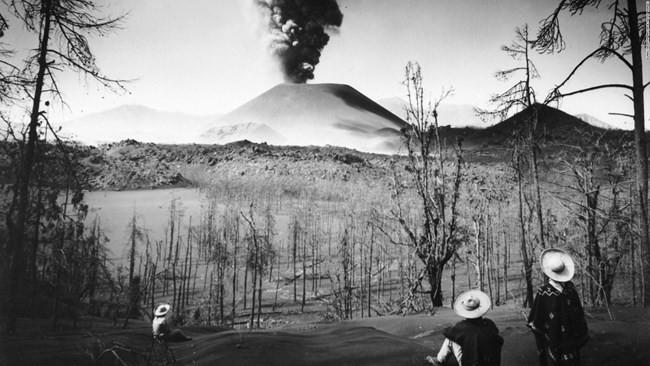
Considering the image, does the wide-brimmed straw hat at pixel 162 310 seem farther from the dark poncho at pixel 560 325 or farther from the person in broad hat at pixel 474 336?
the dark poncho at pixel 560 325

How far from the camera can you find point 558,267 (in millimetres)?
4504

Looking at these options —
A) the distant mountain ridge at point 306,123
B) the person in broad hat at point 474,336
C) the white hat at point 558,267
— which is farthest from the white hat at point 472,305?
the distant mountain ridge at point 306,123

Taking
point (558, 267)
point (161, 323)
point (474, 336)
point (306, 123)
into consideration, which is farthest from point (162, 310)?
Result: point (306, 123)

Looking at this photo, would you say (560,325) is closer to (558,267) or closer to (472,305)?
(558,267)

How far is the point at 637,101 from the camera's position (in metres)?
7.58

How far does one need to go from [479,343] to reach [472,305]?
39cm

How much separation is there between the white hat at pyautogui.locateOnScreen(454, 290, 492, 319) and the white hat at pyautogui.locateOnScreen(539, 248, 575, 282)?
89 cm

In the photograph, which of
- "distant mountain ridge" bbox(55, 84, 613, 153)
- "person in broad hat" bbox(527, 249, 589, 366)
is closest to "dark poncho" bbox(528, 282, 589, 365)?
"person in broad hat" bbox(527, 249, 589, 366)

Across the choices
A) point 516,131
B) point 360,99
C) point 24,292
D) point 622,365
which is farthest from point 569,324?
point 360,99

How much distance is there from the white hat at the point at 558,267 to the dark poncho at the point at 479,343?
1.05m

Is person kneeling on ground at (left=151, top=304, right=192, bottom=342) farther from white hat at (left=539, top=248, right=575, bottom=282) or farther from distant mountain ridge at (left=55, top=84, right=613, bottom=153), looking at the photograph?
distant mountain ridge at (left=55, top=84, right=613, bottom=153)

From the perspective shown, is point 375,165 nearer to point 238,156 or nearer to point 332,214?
point 332,214

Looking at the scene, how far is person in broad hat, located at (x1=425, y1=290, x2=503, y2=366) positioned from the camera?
13.4 feet

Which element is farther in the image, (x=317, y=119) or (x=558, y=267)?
(x=317, y=119)
